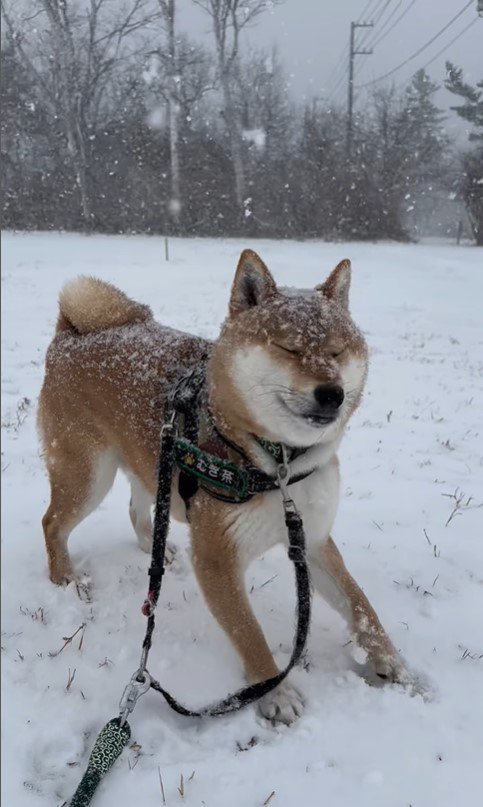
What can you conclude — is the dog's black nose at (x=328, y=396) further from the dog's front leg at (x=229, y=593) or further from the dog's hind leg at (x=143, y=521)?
the dog's hind leg at (x=143, y=521)

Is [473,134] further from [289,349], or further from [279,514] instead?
[279,514]

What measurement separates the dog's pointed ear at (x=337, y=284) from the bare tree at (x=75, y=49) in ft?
12.8

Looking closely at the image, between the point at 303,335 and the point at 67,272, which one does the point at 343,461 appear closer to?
the point at 303,335

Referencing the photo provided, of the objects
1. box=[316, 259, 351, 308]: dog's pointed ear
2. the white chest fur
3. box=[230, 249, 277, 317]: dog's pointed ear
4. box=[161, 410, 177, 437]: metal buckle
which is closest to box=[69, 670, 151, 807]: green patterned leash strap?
the white chest fur

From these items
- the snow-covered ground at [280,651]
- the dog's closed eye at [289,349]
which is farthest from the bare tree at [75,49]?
the dog's closed eye at [289,349]

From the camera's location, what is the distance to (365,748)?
1.87m

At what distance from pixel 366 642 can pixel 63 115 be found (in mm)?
20602

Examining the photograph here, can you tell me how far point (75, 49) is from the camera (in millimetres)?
8773

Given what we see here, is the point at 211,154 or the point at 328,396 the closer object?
the point at 328,396

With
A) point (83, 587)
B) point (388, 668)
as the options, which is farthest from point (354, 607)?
point (83, 587)

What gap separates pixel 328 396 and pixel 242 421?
411 millimetres

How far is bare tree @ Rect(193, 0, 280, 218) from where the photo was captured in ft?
41.1

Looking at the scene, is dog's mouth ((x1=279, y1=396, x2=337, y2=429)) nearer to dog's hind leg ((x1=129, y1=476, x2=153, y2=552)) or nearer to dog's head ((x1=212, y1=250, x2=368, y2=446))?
dog's head ((x1=212, y1=250, x2=368, y2=446))

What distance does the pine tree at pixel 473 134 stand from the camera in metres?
4.57
